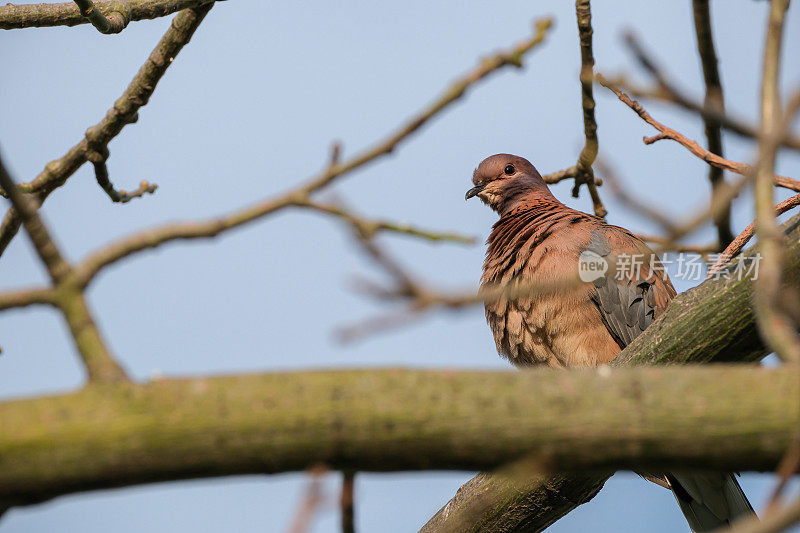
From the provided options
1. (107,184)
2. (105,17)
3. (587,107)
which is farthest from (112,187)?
(587,107)

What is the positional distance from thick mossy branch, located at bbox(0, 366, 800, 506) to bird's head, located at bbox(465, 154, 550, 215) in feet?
14.7

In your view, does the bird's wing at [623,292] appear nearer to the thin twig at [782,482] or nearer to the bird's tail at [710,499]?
the bird's tail at [710,499]

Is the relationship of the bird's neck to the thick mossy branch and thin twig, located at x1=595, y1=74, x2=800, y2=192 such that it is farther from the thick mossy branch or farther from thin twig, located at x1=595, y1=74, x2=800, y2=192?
the thick mossy branch

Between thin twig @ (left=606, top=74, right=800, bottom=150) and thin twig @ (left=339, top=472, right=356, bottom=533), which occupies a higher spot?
thin twig @ (left=606, top=74, right=800, bottom=150)

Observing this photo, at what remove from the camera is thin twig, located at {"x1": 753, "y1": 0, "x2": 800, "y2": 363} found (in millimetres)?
1765

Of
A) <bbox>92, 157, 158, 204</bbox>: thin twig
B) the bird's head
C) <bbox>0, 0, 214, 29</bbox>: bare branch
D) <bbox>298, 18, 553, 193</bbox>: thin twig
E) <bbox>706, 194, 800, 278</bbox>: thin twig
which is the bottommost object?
<bbox>706, 194, 800, 278</bbox>: thin twig

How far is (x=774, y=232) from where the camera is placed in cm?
185

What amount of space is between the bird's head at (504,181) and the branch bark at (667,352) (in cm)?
263

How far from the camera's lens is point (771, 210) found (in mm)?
1901

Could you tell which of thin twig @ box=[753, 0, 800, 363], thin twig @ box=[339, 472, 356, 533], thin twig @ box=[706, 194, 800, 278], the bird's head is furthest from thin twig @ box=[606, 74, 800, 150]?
the bird's head

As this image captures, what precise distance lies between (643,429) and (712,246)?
193cm

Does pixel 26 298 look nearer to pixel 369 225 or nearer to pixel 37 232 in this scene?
pixel 37 232

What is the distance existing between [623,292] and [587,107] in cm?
156

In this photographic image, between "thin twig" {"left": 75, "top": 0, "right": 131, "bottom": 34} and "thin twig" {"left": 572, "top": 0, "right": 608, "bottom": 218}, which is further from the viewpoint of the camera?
"thin twig" {"left": 572, "top": 0, "right": 608, "bottom": 218}
